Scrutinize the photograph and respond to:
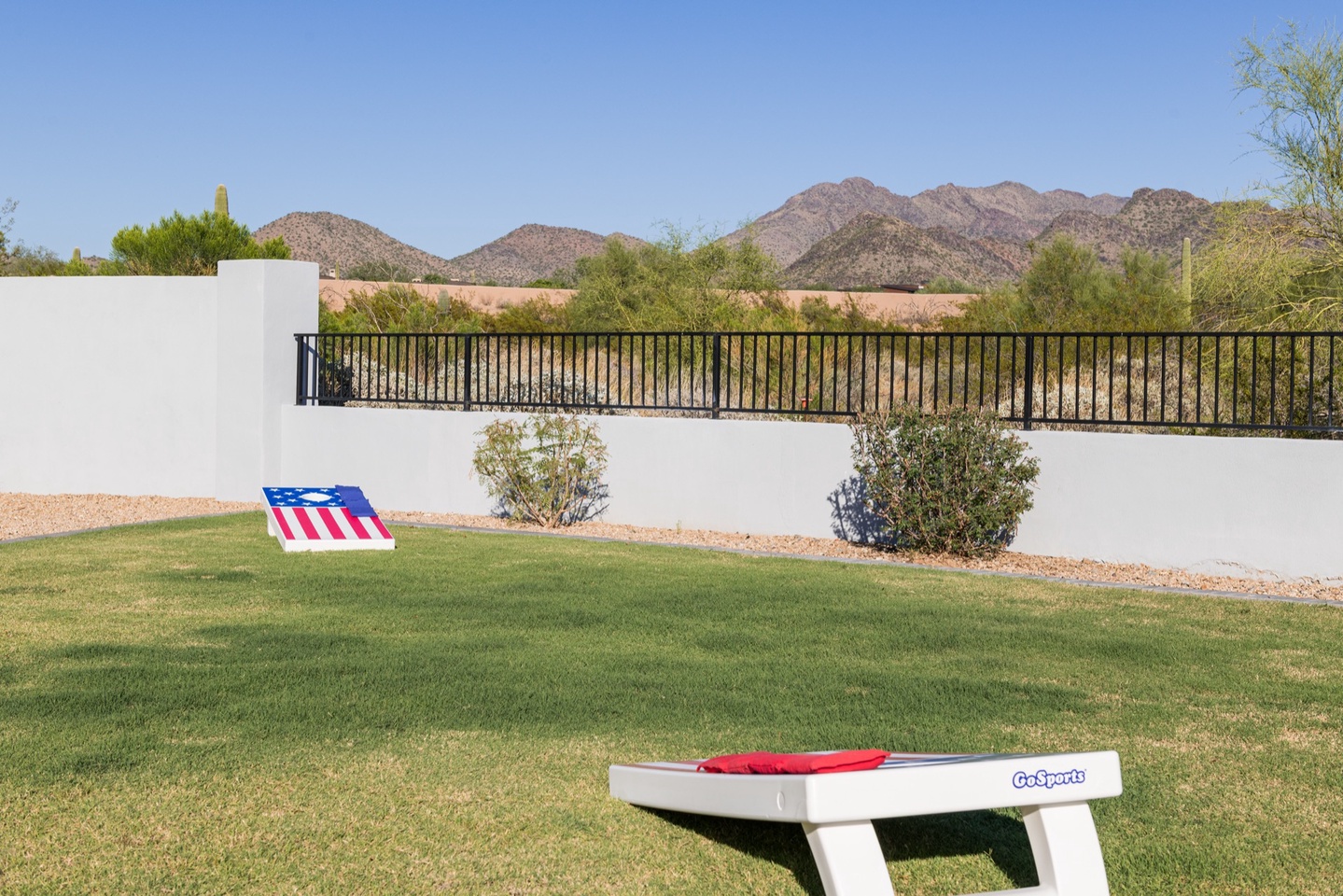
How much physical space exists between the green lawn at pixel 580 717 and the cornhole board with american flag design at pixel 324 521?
1003 millimetres

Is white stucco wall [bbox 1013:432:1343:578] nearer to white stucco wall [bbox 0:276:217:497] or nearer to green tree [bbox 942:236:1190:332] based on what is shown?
white stucco wall [bbox 0:276:217:497]

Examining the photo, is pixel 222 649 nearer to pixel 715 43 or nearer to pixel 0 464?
pixel 0 464

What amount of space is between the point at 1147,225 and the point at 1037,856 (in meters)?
83.4

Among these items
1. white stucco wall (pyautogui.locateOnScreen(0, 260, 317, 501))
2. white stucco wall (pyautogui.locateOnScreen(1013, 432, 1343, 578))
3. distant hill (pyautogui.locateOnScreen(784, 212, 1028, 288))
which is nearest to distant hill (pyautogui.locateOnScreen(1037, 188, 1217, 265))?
distant hill (pyautogui.locateOnScreen(784, 212, 1028, 288))

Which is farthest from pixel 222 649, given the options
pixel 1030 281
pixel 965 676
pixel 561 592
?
pixel 1030 281

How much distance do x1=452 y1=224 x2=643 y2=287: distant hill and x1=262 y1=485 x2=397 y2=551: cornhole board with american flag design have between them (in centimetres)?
8904

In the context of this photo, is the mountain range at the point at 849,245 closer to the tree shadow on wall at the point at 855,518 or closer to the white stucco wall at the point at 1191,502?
the tree shadow on wall at the point at 855,518

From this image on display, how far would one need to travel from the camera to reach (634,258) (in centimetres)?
4359

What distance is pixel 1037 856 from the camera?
4.11 metres

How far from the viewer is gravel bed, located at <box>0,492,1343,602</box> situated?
34.4 ft

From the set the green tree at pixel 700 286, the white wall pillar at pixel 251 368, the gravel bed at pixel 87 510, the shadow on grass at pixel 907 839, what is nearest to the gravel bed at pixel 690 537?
the gravel bed at pixel 87 510

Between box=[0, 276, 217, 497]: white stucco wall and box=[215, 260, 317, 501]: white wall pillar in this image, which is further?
box=[0, 276, 217, 497]: white stucco wall

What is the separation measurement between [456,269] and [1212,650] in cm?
9406

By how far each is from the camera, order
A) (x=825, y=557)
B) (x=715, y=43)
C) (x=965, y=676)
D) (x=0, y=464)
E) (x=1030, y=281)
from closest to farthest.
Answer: (x=965, y=676) → (x=825, y=557) → (x=0, y=464) → (x=1030, y=281) → (x=715, y=43)
